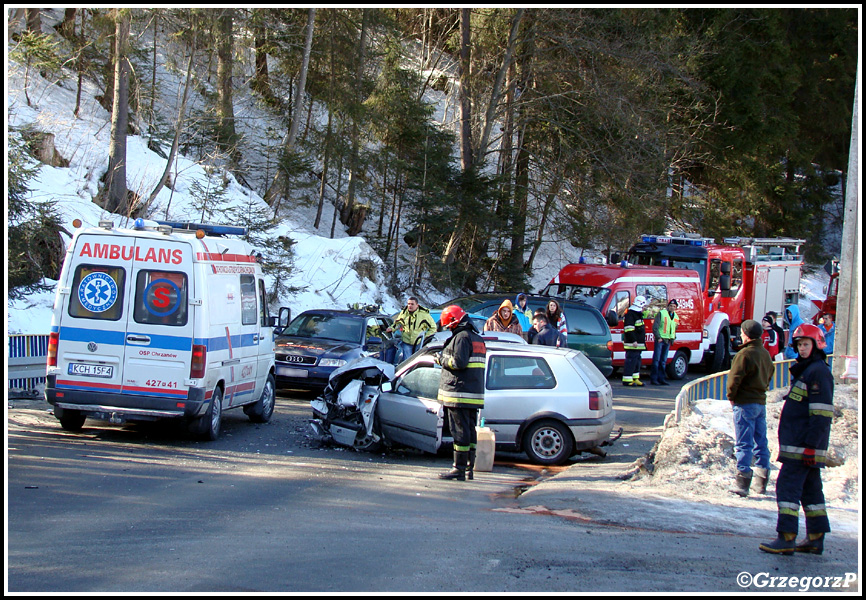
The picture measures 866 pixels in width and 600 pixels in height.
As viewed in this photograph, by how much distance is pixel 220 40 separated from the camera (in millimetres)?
21891

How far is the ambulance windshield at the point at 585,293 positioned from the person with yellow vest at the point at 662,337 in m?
1.36

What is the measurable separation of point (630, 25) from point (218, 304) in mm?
21794

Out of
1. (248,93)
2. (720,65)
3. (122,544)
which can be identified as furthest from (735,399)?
(720,65)

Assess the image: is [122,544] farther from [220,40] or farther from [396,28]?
[396,28]

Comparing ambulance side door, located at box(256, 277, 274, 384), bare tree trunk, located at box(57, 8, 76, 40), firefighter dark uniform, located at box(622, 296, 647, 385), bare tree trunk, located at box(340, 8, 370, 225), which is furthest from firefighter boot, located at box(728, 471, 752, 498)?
bare tree trunk, located at box(57, 8, 76, 40)

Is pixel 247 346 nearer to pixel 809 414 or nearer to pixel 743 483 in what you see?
pixel 743 483

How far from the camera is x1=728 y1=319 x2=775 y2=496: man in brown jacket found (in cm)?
789

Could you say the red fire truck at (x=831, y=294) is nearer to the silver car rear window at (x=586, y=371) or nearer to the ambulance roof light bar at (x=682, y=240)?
the ambulance roof light bar at (x=682, y=240)

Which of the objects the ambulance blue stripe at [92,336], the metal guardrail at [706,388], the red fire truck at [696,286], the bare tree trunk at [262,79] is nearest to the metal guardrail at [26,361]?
the ambulance blue stripe at [92,336]

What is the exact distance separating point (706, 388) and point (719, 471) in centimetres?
491

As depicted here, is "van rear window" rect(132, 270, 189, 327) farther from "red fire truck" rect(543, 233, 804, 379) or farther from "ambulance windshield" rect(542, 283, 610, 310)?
"red fire truck" rect(543, 233, 804, 379)

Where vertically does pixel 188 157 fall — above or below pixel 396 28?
below

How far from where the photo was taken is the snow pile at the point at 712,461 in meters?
7.99

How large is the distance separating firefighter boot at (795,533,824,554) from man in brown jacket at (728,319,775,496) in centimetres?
180
